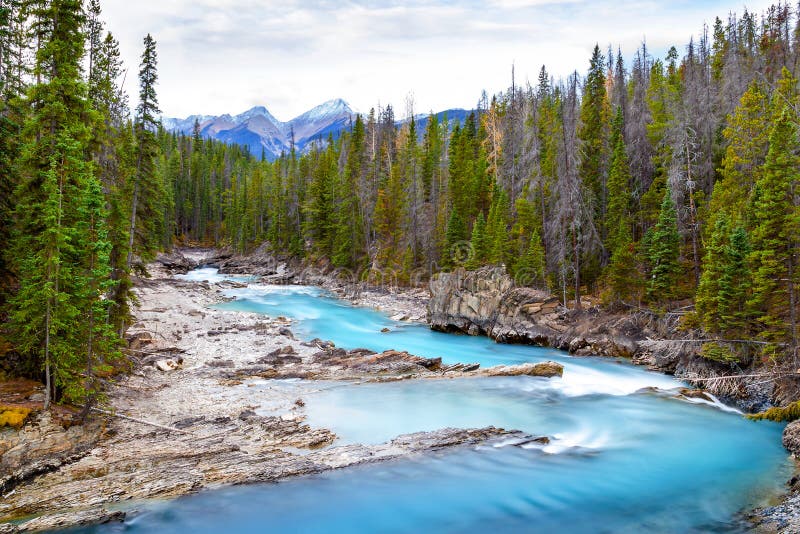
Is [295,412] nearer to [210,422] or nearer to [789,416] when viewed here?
[210,422]

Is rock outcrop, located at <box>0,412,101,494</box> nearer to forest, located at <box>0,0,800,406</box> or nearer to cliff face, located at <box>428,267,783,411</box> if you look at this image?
forest, located at <box>0,0,800,406</box>

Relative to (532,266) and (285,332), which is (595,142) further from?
(285,332)

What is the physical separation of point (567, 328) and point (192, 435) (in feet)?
74.0

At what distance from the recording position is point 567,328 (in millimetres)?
29438

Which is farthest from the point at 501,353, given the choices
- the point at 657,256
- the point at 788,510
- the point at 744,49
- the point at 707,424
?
the point at 744,49

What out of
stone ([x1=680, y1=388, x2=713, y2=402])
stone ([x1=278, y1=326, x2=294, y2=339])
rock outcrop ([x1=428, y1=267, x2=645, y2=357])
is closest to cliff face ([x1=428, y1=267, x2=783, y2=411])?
rock outcrop ([x1=428, y1=267, x2=645, y2=357])

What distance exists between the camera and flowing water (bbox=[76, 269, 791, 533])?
10836 millimetres

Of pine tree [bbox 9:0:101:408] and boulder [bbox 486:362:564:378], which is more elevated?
pine tree [bbox 9:0:101:408]

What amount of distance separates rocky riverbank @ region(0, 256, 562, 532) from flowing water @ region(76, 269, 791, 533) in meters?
0.60

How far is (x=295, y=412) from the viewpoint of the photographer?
16188 mm

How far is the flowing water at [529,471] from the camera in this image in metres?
10.8

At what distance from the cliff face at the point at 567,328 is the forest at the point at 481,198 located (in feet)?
3.83

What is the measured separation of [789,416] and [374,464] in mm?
14256

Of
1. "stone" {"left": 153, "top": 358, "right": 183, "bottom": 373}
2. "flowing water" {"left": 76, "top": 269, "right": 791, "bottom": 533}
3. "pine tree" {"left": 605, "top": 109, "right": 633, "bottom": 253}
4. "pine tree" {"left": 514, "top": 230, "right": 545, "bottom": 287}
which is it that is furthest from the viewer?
"pine tree" {"left": 514, "top": 230, "right": 545, "bottom": 287}
